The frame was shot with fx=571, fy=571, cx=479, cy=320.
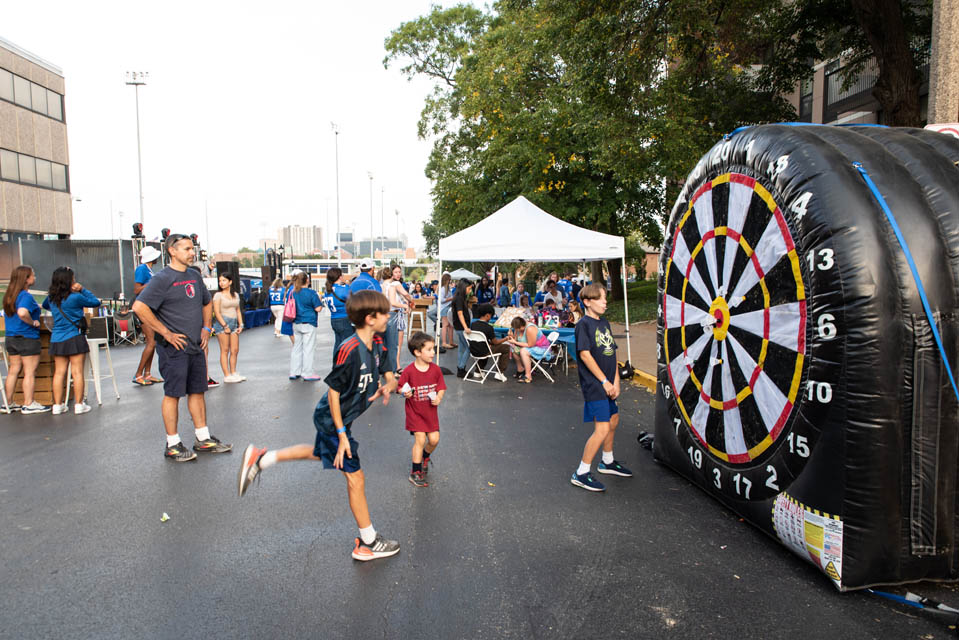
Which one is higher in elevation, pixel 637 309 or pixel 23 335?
pixel 23 335

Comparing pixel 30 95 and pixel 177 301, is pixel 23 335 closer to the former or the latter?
pixel 177 301

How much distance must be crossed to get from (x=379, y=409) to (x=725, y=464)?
4.52 metres

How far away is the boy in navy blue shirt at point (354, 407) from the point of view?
3371 mm

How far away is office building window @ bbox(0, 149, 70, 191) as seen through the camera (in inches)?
1109

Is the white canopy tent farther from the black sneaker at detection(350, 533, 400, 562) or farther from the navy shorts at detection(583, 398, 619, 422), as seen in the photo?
the black sneaker at detection(350, 533, 400, 562)

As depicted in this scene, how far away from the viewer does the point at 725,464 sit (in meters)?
3.96

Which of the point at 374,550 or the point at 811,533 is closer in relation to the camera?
the point at 811,533

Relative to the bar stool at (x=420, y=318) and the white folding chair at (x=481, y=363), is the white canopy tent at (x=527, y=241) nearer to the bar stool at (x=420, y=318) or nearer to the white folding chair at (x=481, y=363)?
the white folding chair at (x=481, y=363)

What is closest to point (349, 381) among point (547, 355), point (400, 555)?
point (400, 555)

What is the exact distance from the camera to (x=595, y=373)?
4496 mm

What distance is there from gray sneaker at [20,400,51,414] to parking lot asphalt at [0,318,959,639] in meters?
1.44

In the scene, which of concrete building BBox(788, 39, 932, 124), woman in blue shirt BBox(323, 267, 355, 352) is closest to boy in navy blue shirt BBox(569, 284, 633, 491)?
woman in blue shirt BBox(323, 267, 355, 352)

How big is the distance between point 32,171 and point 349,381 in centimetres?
3588

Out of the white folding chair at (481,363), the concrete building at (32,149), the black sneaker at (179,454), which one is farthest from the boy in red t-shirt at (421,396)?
the concrete building at (32,149)
